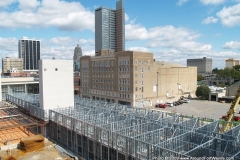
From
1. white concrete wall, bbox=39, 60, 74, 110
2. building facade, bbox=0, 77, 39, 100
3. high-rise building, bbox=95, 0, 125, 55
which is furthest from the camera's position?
high-rise building, bbox=95, 0, 125, 55

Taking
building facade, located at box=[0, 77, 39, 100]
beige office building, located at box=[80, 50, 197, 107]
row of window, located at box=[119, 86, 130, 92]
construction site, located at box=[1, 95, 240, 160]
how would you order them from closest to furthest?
construction site, located at box=[1, 95, 240, 160] < building facade, located at box=[0, 77, 39, 100] < beige office building, located at box=[80, 50, 197, 107] < row of window, located at box=[119, 86, 130, 92]

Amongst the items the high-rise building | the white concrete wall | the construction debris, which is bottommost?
the construction debris

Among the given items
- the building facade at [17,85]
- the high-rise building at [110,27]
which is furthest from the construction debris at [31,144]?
the high-rise building at [110,27]

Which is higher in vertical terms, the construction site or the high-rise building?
the high-rise building

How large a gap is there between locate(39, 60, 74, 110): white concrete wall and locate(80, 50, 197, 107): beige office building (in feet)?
87.9

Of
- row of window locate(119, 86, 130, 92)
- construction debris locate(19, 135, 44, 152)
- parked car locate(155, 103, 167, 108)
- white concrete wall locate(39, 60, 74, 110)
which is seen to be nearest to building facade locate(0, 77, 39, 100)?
row of window locate(119, 86, 130, 92)

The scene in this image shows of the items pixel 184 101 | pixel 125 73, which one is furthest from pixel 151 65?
pixel 184 101

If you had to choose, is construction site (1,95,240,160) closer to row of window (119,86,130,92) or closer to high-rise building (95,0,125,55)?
row of window (119,86,130,92)

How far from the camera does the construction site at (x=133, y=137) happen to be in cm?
1670

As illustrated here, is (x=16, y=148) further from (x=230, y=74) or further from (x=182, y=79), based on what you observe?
(x=230, y=74)

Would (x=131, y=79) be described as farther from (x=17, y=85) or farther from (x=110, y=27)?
(x=110, y=27)

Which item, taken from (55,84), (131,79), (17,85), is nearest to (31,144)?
(55,84)

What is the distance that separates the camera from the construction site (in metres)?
16.7

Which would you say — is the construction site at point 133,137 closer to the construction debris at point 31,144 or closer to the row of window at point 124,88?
the construction debris at point 31,144
